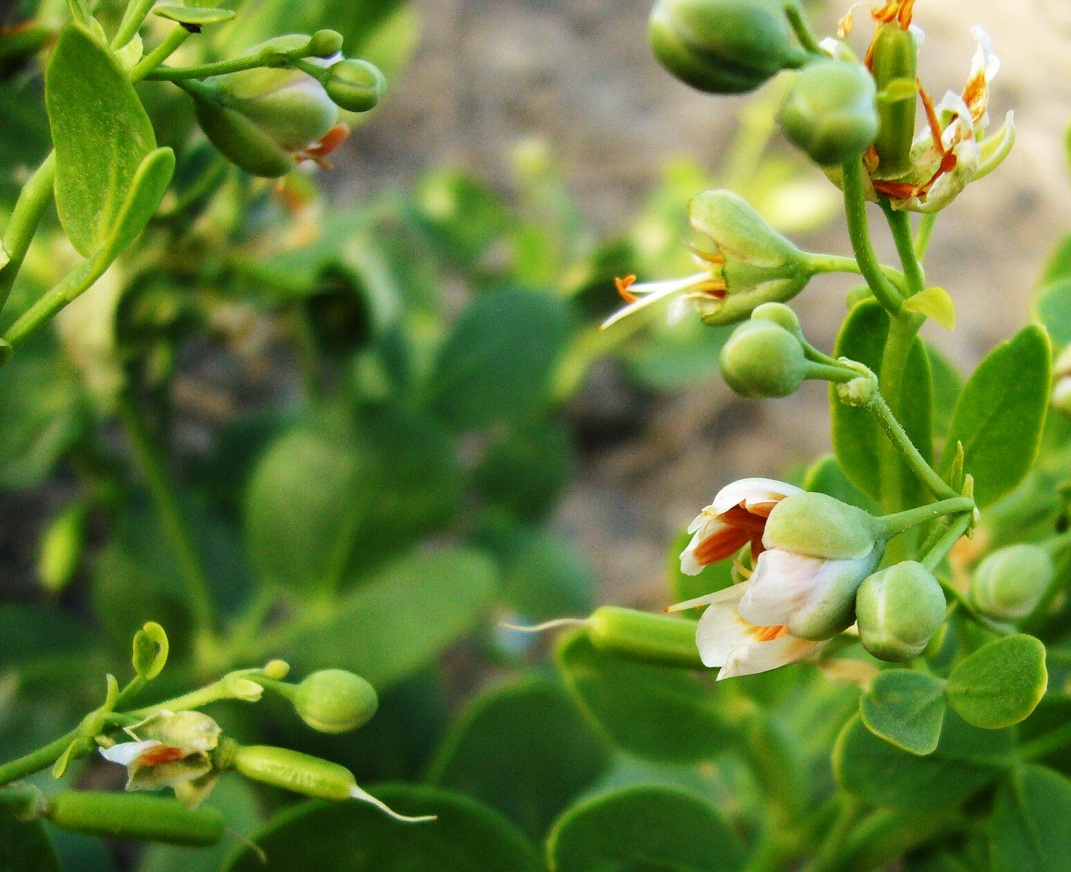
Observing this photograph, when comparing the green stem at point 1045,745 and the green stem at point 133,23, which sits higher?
the green stem at point 133,23

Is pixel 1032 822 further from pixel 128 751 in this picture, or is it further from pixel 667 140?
pixel 667 140

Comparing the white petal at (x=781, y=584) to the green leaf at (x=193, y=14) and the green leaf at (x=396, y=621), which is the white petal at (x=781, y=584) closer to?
the green leaf at (x=193, y=14)

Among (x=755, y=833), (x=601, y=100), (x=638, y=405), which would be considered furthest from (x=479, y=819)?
(x=601, y=100)

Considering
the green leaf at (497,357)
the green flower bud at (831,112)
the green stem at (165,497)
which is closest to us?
the green flower bud at (831,112)

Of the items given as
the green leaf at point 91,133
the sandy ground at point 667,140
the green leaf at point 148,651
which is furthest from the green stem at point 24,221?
the sandy ground at point 667,140

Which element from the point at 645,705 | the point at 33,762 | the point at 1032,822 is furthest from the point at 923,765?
the point at 33,762

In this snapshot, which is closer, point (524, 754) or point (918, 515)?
point (918, 515)
